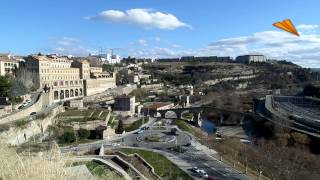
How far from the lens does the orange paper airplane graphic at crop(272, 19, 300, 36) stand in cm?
549

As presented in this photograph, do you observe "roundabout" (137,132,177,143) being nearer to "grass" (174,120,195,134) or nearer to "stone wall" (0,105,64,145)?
"grass" (174,120,195,134)

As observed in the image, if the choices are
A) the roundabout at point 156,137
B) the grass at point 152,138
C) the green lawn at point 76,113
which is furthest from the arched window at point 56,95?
the grass at point 152,138

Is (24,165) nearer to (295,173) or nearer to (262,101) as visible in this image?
(295,173)

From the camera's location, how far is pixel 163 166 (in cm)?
2367

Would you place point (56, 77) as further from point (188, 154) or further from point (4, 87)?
point (188, 154)

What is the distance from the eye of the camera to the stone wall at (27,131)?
25078 mm

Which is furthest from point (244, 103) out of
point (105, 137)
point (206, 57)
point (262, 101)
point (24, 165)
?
point (206, 57)

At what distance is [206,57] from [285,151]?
12605 centimetres

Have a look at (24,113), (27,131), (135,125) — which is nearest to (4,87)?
(24,113)

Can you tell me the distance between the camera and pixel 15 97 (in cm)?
3491

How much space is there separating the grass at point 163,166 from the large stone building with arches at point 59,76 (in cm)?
1895

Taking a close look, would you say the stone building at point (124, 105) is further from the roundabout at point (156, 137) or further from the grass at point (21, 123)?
the grass at point (21, 123)

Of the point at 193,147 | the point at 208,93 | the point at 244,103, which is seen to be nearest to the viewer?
the point at 193,147

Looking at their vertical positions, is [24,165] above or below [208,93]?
above
